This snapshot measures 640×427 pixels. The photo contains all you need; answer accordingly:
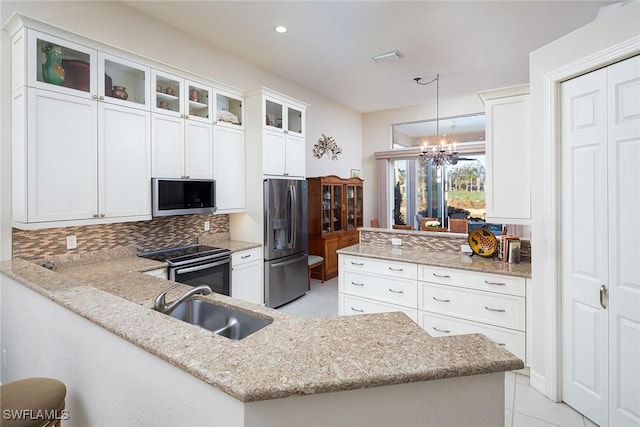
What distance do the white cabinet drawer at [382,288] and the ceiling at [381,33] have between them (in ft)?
8.92

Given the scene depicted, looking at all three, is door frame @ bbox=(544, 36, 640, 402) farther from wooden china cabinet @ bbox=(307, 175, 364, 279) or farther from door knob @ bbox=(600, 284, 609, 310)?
wooden china cabinet @ bbox=(307, 175, 364, 279)

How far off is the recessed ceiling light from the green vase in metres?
3.48

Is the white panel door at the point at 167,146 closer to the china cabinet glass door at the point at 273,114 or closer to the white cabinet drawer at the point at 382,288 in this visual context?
the china cabinet glass door at the point at 273,114

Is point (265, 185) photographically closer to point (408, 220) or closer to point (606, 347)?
point (606, 347)

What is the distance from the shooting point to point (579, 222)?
6.84 feet

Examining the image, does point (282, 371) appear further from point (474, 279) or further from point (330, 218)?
point (330, 218)

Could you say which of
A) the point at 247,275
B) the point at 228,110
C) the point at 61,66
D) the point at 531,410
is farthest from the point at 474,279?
the point at 61,66

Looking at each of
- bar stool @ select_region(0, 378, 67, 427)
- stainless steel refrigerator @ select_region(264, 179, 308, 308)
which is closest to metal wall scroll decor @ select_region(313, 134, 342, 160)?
stainless steel refrigerator @ select_region(264, 179, 308, 308)

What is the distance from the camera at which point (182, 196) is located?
129 inches

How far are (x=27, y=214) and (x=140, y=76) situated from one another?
1.54 m

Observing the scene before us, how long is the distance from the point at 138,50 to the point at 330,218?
3697 mm

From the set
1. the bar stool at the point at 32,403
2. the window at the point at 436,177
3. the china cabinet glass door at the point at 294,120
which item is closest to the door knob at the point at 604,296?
the bar stool at the point at 32,403

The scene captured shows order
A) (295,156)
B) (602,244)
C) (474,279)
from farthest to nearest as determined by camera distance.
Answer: (295,156), (474,279), (602,244)

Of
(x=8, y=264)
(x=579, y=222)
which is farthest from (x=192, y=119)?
(x=579, y=222)
